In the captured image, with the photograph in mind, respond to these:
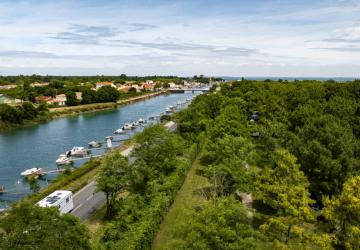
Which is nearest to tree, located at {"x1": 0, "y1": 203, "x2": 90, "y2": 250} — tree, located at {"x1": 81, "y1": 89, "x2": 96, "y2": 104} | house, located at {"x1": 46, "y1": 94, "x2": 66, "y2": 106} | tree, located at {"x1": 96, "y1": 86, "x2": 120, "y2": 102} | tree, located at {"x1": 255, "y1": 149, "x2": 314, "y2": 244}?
tree, located at {"x1": 255, "y1": 149, "x2": 314, "y2": 244}

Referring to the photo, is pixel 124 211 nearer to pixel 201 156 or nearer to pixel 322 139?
pixel 322 139

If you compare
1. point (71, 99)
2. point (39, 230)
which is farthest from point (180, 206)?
point (71, 99)

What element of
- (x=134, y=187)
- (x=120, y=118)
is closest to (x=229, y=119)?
(x=134, y=187)

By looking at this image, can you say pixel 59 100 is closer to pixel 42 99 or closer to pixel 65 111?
pixel 42 99

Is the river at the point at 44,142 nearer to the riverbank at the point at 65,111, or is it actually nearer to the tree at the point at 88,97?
the riverbank at the point at 65,111

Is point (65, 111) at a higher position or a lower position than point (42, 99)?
lower

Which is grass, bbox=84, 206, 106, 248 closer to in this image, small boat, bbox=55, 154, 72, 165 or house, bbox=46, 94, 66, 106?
small boat, bbox=55, 154, 72, 165
